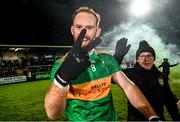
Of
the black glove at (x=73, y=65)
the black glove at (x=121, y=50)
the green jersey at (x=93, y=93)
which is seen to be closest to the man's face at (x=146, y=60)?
the black glove at (x=121, y=50)

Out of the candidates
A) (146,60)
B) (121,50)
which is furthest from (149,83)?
(121,50)

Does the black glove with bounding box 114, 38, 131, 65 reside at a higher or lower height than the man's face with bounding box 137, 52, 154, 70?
higher

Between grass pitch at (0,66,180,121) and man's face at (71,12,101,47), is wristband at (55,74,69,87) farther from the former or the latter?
grass pitch at (0,66,180,121)

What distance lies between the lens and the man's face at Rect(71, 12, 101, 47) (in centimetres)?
217

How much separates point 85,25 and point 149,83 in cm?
166

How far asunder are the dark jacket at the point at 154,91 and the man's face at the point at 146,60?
0.05 m

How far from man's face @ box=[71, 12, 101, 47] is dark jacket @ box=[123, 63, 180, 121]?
1323 mm

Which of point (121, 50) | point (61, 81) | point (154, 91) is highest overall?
point (121, 50)

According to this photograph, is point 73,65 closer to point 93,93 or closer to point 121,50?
point 93,93

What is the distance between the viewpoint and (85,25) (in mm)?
2176

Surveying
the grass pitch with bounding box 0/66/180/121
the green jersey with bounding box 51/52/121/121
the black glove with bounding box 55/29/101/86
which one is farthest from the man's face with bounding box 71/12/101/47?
the grass pitch with bounding box 0/66/180/121

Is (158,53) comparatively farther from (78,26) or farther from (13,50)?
(13,50)

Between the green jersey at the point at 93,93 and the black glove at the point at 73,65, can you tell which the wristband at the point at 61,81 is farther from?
the green jersey at the point at 93,93

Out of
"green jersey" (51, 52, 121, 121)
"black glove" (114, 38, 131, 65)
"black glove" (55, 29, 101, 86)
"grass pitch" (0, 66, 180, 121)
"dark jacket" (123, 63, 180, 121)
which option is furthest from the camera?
"grass pitch" (0, 66, 180, 121)
